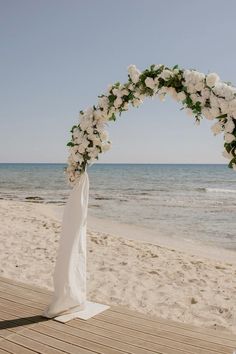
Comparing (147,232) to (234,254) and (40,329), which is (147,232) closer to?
(234,254)

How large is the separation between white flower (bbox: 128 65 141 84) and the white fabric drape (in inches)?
48.4

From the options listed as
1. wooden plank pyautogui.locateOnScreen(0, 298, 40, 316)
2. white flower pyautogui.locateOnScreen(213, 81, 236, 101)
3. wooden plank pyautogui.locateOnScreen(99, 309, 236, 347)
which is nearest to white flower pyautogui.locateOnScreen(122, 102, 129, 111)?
white flower pyautogui.locateOnScreen(213, 81, 236, 101)

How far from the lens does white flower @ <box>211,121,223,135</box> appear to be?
10.3ft

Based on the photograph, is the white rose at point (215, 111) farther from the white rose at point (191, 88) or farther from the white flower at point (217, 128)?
the white rose at point (191, 88)

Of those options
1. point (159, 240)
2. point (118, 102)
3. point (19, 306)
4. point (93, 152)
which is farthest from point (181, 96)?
point (159, 240)

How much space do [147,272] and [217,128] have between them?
5281 millimetres

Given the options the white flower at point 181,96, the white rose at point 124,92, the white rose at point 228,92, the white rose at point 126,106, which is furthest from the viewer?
the white rose at point 126,106

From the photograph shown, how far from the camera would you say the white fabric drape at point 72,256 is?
4.30 metres

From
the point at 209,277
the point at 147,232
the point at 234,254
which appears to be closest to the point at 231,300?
the point at 209,277

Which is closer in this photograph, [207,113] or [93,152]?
[207,113]

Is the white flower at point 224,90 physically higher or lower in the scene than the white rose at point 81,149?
higher

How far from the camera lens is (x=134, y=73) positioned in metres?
3.83

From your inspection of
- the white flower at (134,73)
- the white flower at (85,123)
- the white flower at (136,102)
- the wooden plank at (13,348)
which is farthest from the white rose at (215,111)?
the wooden plank at (13,348)

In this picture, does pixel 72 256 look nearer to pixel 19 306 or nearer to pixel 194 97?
pixel 19 306
